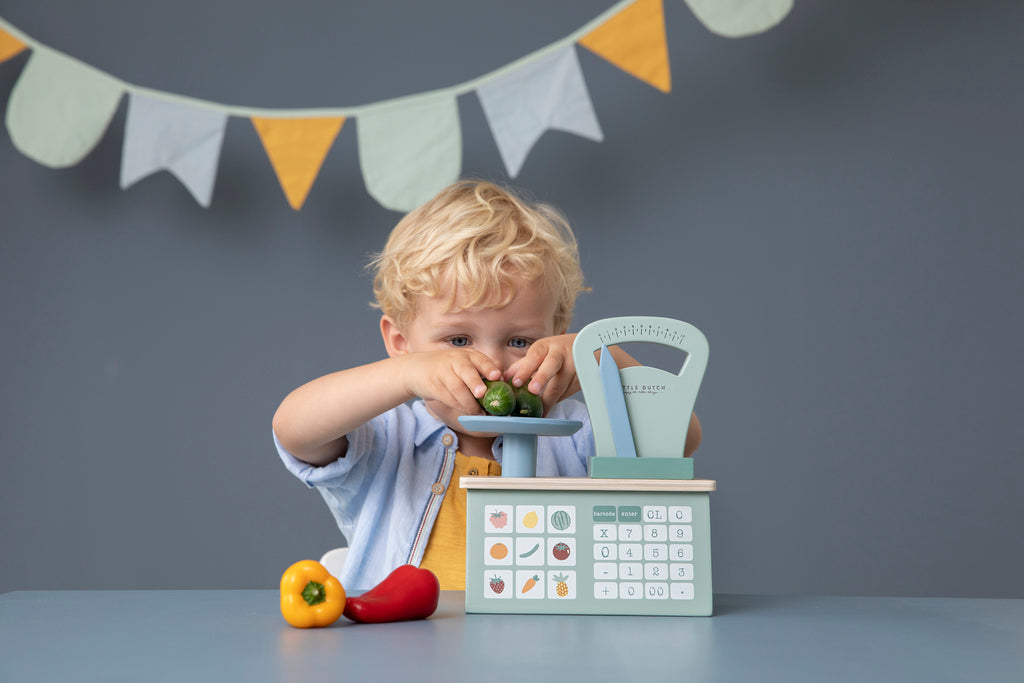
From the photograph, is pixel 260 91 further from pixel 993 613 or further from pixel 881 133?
pixel 993 613

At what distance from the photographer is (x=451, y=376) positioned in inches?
32.7

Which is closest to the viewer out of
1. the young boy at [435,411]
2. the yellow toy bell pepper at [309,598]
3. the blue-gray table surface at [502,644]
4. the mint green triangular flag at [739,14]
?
the blue-gray table surface at [502,644]

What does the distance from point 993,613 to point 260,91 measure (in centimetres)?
184

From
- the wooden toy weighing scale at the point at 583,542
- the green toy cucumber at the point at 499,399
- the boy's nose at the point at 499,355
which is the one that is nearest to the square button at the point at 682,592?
the wooden toy weighing scale at the point at 583,542

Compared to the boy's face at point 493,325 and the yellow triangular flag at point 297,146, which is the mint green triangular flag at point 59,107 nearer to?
the yellow triangular flag at point 297,146

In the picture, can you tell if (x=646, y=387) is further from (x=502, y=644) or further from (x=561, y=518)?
(x=502, y=644)

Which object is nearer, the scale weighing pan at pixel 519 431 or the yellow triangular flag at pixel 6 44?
the scale weighing pan at pixel 519 431

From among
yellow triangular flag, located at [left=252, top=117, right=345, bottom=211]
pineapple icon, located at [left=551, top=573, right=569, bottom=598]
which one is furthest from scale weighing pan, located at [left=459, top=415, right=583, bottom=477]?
yellow triangular flag, located at [left=252, top=117, right=345, bottom=211]

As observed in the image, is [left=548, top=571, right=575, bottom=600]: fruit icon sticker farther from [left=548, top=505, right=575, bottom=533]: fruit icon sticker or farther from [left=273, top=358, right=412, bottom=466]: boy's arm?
[left=273, top=358, right=412, bottom=466]: boy's arm

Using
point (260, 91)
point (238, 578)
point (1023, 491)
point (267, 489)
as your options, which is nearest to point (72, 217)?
point (260, 91)

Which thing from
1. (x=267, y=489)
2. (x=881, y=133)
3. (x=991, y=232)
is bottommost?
(x=267, y=489)

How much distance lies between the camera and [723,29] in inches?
68.9

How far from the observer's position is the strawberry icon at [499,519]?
0.71 meters

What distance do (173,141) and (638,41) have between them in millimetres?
1023
